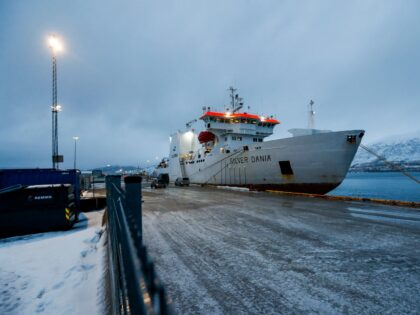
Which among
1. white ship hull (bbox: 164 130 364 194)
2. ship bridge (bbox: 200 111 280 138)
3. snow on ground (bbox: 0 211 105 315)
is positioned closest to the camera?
snow on ground (bbox: 0 211 105 315)

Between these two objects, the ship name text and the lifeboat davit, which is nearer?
the ship name text

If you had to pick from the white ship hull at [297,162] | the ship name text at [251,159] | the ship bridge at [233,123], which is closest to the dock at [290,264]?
the white ship hull at [297,162]

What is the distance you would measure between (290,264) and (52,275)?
486cm

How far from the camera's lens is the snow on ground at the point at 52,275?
3816 millimetres

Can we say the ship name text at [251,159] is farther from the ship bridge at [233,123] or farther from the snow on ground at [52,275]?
the snow on ground at [52,275]

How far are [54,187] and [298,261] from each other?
9090 mm

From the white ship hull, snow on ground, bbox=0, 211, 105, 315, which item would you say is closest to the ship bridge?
the white ship hull

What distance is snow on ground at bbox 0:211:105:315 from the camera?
3.82 meters

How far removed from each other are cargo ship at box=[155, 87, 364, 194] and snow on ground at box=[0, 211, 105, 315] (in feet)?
50.2

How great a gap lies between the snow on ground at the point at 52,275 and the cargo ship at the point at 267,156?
1530 centimetres

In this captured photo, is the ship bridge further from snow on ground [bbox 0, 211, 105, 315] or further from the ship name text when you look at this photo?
snow on ground [bbox 0, 211, 105, 315]

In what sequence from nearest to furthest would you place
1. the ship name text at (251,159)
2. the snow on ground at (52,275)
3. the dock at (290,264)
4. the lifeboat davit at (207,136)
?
1. the dock at (290,264)
2. the snow on ground at (52,275)
3. the ship name text at (251,159)
4. the lifeboat davit at (207,136)

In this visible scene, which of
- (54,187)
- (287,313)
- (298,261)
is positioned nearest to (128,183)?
(287,313)

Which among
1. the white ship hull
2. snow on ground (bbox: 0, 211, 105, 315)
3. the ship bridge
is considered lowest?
snow on ground (bbox: 0, 211, 105, 315)
